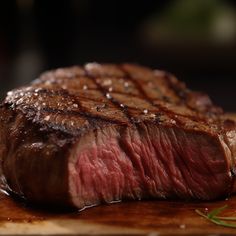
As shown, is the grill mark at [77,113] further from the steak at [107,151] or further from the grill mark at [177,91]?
the grill mark at [177,91]

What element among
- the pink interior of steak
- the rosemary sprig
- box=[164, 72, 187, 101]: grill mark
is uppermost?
box=[164, 72, 187, 101]: grill mark

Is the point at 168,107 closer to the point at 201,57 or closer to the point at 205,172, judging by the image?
the point at 205,172

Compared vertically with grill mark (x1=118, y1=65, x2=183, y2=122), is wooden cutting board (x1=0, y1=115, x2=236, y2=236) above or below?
→ below

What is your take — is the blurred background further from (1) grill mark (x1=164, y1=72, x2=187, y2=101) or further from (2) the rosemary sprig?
(2) the rosemary sprig

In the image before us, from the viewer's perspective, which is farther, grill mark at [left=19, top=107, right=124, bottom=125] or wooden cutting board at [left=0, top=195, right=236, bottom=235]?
grill mark at [left=19, top=107, right=124, bottom=125]

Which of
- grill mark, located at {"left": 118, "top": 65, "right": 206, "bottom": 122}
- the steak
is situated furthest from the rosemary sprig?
grill mark, located at {"left": 118, "top": 65, "right": 206, "bottom": 122}

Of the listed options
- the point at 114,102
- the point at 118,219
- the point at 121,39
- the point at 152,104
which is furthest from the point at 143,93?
the point at 121,39

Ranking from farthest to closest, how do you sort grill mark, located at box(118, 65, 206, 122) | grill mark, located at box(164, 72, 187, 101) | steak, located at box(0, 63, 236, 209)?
grill mark, located at box(164, 72, 187, 101), grill mark, located at box(118, 65, 206, 122), steak, located at box(0, 63, 236, 209)

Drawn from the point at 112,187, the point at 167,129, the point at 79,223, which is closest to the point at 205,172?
the point at 167,129
